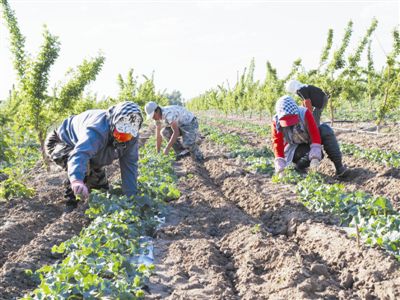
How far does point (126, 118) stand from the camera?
15.6ft

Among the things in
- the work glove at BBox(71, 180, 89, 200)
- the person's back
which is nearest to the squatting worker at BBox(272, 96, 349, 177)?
the person's back

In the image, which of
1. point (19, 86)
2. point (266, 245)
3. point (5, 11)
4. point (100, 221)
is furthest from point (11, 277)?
point (5, 11)

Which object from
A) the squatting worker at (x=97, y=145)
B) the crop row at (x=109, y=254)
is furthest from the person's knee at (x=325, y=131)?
the squatting worker at (x=97, y=145)

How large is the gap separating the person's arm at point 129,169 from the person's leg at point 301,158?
3250 mm

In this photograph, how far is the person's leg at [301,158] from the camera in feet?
24.2

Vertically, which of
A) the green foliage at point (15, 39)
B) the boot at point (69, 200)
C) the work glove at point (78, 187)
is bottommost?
the boot at point (69, 200)

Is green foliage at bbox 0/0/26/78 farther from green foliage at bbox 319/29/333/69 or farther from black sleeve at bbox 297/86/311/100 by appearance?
green foliage at bbox 319/29/333/69

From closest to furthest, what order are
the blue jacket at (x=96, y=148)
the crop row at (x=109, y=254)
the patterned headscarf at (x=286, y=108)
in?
the crop row at (x=109, y=254) < the blue jacket at (x=96, y=148) < the patterned headscarf at (x=286, y=108)

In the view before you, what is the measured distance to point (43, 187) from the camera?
7.64 metres

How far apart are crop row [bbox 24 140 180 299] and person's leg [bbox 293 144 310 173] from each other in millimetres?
2693

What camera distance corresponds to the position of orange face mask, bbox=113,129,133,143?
16.0 feet

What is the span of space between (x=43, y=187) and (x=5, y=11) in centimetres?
436

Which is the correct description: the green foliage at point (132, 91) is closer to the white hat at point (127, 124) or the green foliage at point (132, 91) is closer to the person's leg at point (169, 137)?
the person's leg at point (169, 137)

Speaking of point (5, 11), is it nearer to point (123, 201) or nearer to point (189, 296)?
point (123, 201)
